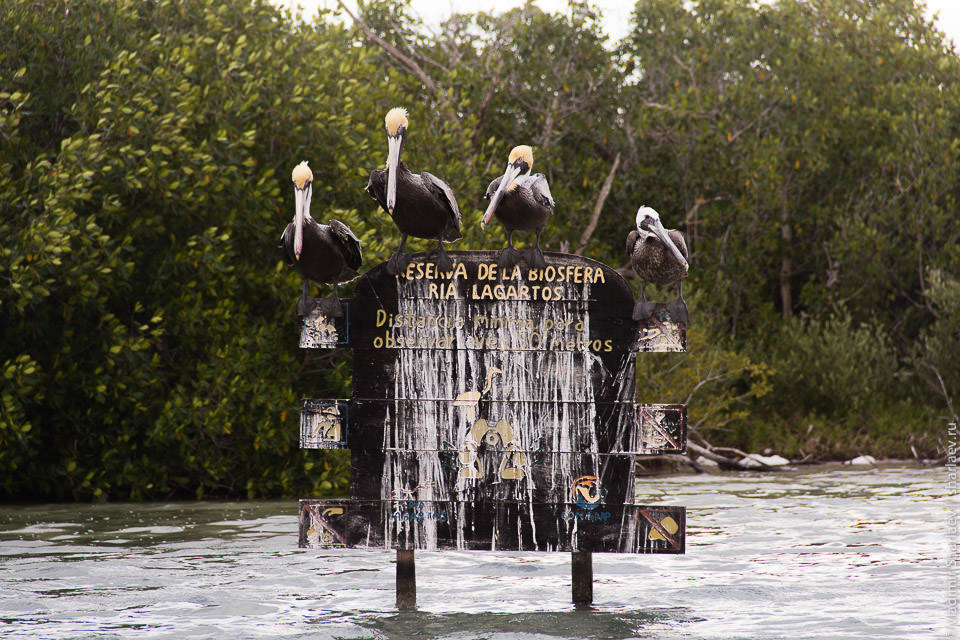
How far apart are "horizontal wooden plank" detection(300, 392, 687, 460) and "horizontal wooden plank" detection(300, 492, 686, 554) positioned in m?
0.37

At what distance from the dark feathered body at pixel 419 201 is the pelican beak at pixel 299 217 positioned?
45 centimetres

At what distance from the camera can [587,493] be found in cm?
789

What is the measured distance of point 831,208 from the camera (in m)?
27.6

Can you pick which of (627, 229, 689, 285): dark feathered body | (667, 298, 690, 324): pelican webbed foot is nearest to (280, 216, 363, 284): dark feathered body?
(627, 229, 689, 285): dark feathered body

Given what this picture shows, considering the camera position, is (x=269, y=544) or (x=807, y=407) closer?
(x=269, y=544)

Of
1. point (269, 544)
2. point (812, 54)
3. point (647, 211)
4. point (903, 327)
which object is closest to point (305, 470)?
point (269, 544)

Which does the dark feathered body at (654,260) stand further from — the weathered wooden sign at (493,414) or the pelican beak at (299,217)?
the pelican beak at (299,217)

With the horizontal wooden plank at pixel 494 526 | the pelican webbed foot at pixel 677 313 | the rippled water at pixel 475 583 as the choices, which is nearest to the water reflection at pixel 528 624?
the rippled water at pixel 475 583

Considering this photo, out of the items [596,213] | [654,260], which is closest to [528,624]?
[654,260]

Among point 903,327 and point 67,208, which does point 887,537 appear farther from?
point 903,327

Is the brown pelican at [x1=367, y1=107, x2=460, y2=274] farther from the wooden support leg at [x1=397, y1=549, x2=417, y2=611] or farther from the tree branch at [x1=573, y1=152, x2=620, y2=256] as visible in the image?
the tree branch at [x1=573, y1=152, x2=620, y2=256]

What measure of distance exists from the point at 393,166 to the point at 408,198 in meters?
0.26

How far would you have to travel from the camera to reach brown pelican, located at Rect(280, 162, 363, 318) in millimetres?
8086

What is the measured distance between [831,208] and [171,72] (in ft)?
55.1
